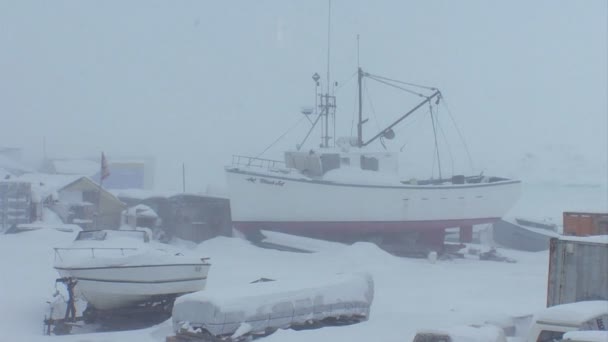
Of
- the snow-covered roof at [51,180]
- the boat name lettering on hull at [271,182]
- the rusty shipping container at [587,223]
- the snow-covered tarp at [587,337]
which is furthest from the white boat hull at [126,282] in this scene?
the snow-covered roof at [51,180]

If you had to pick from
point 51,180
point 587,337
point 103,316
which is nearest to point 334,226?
point 51,180

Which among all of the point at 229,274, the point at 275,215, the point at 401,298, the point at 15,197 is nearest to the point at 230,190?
the point at 275,215

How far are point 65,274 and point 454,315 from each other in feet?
20.7

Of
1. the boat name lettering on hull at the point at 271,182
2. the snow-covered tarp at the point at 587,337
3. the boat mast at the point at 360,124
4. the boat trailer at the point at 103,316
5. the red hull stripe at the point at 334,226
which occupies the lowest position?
the boat trailer at the point at 103,316

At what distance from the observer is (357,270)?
17.8 metres

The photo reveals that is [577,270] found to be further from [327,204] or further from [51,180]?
[51,180]

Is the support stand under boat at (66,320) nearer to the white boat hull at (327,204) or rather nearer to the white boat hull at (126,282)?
the white boat hull at (126,282)

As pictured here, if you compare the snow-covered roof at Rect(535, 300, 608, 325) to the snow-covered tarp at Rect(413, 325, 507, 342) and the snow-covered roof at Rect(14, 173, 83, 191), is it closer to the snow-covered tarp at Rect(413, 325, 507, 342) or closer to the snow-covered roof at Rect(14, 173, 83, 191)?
the snow-covered tarp at Rect(413, 325, 507, 342)

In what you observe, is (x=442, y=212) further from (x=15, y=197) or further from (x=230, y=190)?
(x=15, y=197)

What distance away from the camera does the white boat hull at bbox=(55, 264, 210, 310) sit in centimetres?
1148

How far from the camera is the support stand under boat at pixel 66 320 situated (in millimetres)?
10688

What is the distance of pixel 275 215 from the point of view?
81.6ft

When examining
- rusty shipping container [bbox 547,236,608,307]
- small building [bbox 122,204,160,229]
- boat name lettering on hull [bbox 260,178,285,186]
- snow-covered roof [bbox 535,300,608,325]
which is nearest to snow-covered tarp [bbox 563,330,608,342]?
snow-covered roof [bbox 535,300,608,325]

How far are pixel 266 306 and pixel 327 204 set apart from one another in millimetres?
15311
